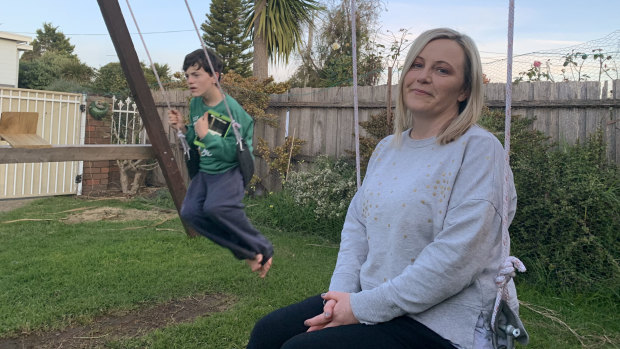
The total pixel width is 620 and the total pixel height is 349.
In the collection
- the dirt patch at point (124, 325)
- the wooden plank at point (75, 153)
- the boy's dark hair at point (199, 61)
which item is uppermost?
the boy's dark hair at point (199, 61)

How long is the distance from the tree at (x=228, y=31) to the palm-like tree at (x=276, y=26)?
0.05m

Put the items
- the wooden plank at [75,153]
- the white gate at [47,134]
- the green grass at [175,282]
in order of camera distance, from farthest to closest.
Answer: the white gate at [47,134] < the green grass at [175,282] < the wooden plank at [75,153]

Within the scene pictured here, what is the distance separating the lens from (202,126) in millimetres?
1874

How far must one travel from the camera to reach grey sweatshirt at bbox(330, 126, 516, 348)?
152 centimetres

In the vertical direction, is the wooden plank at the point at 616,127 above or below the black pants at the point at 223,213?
above

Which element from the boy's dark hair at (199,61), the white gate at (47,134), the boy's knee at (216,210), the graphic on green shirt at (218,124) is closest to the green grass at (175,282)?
the boy's knee at (216,210)

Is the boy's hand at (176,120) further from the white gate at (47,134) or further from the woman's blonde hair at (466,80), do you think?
the white gate at (47,134)

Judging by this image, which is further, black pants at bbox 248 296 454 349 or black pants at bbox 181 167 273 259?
black pants at bbox 181 167 273 259

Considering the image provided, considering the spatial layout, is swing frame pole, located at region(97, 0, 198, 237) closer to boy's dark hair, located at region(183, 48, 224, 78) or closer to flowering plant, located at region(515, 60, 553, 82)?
boy's dark hair, located at region(183, 48, 224, 78)

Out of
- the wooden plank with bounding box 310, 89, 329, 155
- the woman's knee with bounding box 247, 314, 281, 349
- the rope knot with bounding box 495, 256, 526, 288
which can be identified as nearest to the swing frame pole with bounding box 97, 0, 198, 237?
the woman's knee with bounding box 247, 314, 281, 349

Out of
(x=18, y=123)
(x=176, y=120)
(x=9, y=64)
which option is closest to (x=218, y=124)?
(x=176, y=120)

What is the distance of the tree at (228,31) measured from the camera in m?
2.40

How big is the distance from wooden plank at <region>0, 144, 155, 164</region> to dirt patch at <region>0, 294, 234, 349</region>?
119cm

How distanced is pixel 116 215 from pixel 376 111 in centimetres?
362
